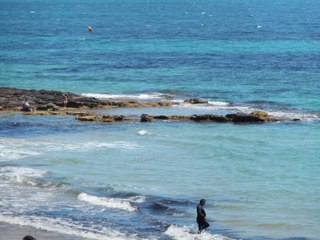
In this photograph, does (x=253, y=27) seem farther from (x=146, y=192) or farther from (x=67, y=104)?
(x=146, y=192)

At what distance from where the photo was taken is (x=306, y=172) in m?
39.0

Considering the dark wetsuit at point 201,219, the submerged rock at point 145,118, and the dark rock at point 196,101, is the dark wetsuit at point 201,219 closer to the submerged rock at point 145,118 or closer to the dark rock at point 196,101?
the submerged rock at point 145,118

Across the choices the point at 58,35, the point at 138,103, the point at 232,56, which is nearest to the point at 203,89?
the point at 138,103

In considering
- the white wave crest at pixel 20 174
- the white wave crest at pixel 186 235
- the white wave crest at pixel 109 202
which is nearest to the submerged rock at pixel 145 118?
the white wave crest at pixel 20 174

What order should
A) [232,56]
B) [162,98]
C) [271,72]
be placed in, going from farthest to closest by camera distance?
[232,56], [271,72], [162,98]

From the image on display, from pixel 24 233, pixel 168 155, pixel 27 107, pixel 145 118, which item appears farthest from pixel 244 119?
pixel 24 233

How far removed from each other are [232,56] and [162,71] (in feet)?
54.7

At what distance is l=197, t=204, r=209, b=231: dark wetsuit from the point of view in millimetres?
28484

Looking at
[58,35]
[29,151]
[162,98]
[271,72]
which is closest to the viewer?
[29,151]

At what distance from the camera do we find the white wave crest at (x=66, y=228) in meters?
28.2

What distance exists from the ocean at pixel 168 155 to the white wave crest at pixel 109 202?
0.17 ft

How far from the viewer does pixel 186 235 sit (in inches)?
1133

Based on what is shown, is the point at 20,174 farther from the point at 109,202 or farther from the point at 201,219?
the point at 201,219

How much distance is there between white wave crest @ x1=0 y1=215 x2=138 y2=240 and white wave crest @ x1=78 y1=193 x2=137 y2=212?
306 cm
